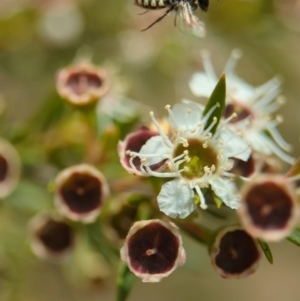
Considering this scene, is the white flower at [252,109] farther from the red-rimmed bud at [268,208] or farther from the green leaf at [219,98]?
the red-rimmed bud at [268,208]

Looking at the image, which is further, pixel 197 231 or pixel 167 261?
pixel 197 231

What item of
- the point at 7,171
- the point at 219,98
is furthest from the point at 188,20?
the point at 7,171

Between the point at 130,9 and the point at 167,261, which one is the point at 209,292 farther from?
the point at 167,261

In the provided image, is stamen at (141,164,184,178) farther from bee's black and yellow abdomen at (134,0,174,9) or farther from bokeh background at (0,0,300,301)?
bokeh background at (0,0,300,301)

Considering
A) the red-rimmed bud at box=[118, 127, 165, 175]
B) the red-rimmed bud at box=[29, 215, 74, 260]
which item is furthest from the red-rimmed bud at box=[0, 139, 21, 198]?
the red-rimmed bud at box=[118, 127, 165, 175]

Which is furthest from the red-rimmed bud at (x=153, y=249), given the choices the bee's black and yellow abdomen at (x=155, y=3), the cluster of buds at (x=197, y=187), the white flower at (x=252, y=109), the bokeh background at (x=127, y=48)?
the bokeh background at (x=127, y=48)

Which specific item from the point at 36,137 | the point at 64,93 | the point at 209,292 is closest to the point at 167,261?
the point at 64,93

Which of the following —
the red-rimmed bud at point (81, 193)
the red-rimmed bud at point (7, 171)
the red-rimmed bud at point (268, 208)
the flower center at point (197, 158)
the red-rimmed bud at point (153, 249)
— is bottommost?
the red-rimmed bud at point (7, 171)
